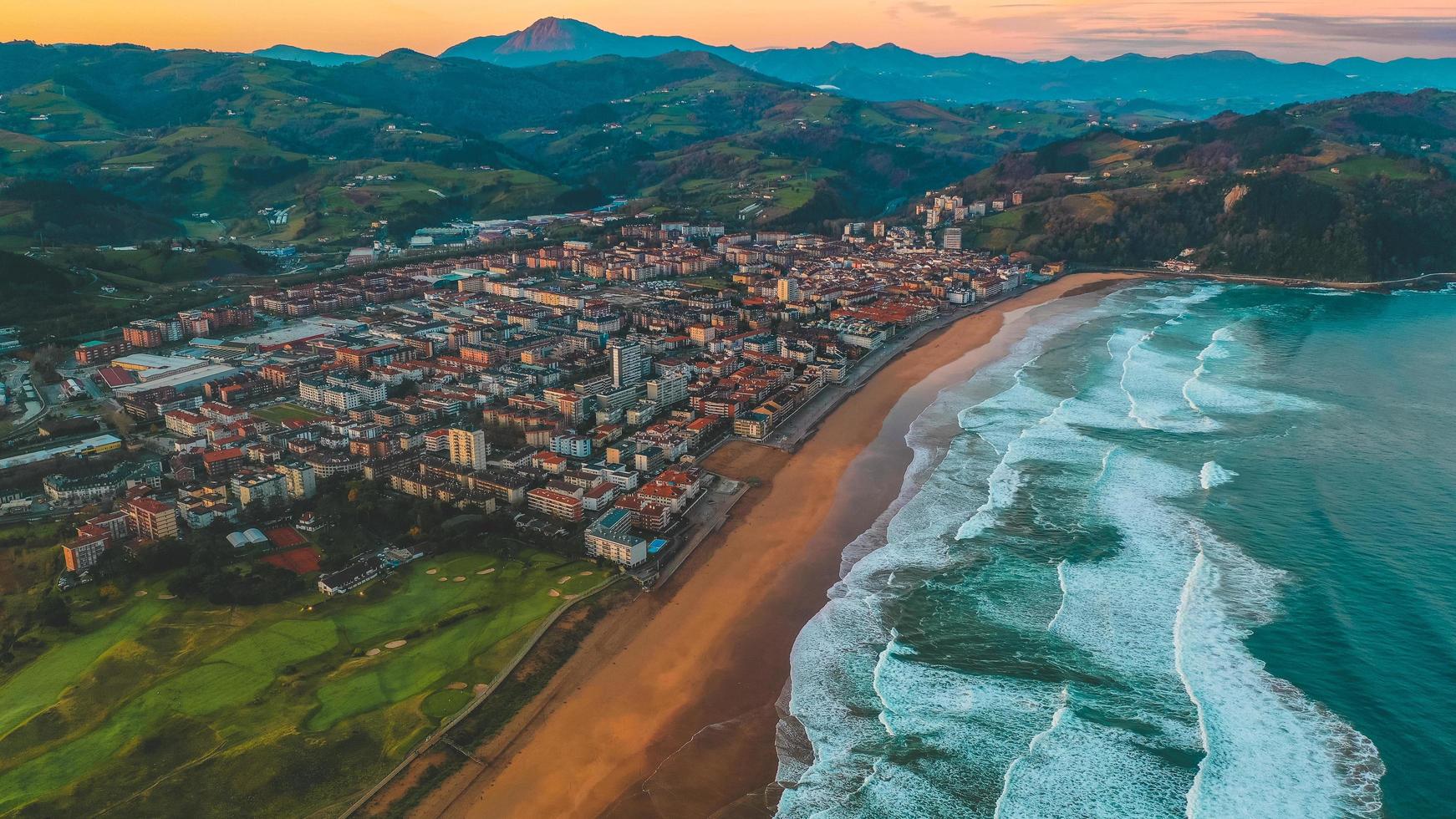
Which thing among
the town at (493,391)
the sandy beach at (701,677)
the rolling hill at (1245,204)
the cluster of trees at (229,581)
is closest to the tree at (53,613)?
the town at (493,391)

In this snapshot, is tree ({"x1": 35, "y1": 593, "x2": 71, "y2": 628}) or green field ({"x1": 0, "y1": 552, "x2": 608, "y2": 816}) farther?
tree ({"x1": 35, "y1": 593, "x2": 71, "y2": 628})

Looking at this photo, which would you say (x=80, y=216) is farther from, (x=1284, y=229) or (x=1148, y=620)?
(x=1284, y=229)

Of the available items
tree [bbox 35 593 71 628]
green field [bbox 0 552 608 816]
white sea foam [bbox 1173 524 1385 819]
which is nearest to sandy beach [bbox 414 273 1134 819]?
green field [bbox 0 552 608 816]

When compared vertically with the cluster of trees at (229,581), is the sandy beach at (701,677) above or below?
below

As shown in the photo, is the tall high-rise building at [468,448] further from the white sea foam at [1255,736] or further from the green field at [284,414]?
the white sea foam at [1255,736]

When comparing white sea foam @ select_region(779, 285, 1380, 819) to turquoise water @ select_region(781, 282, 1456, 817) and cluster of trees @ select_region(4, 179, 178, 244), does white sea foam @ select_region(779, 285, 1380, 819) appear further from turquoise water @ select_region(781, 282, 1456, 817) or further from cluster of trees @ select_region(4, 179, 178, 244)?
cluster of trees @ select_region(4, 179, 178, 244)
